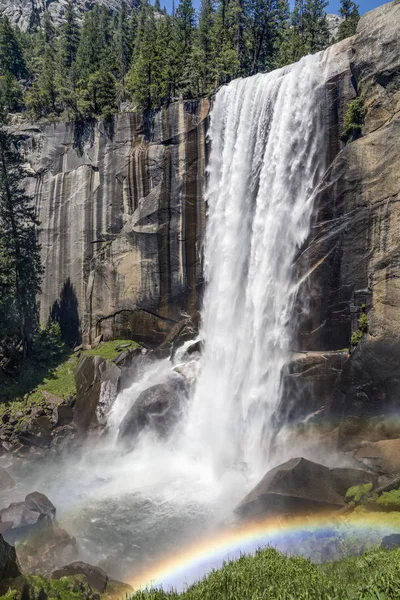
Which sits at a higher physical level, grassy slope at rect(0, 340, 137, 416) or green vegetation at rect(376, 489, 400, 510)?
green vegetation at rect(376, 489, 400, 510)

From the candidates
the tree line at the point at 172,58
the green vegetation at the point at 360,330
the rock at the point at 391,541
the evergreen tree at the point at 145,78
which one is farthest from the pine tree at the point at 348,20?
the rock at the point at 391,541

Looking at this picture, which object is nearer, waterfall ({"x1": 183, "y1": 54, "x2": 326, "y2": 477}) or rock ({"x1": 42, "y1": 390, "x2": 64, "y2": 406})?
waterfall ({"x1": 183, "y1": 54, "x2": 326, "y2": 477})

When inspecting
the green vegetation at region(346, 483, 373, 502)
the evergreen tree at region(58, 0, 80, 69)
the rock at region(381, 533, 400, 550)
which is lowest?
the green vegetation at region(346, 483, 373, 502)

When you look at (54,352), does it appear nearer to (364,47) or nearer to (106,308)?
(106,308)

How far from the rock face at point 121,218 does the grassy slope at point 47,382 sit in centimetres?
212

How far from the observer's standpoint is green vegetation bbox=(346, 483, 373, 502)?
618 inches

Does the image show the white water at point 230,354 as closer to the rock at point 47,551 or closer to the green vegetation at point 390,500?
the rock at point 47,551

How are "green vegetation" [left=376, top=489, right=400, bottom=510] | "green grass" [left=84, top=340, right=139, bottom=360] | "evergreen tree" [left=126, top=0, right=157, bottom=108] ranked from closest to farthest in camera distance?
"green vegetation" [left=376, top=489, right=400, bottom=510], "green grass" [left=84, top=340, right=139, bottom=360], "evergreen tree" [left=126, top=0, right=157, bottom=108]

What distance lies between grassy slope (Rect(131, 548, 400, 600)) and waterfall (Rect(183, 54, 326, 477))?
33.4 feet

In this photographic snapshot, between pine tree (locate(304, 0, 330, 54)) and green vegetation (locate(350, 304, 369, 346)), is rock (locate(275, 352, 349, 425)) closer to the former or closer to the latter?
green vegetation (locate(350, 304, 369, 346))

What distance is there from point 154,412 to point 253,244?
11490 millimetres

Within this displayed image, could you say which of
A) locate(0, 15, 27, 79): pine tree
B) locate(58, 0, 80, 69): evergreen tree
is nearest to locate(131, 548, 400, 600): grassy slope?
locate(58, 0, 80, 69): evergreen tree

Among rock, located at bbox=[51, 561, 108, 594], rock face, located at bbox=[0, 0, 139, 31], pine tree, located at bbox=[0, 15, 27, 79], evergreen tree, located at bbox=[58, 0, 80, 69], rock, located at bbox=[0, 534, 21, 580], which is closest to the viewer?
rock, located at bbox=[0, 534, 21, 580]

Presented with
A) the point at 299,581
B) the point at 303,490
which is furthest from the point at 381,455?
the point at 299,581
